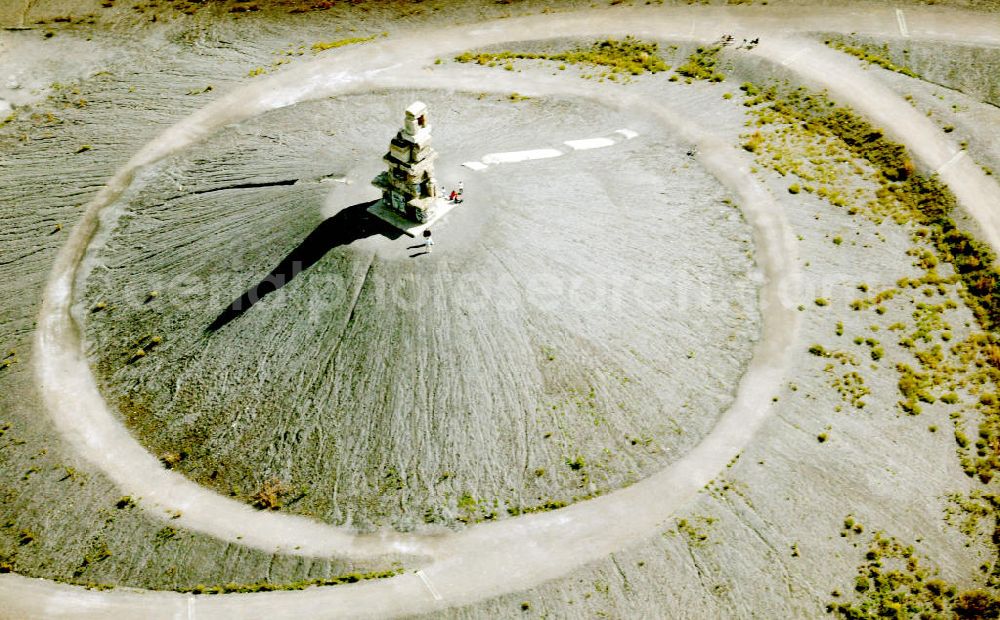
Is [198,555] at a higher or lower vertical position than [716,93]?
lower

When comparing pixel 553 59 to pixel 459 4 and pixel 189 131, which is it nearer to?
pixel 459 4

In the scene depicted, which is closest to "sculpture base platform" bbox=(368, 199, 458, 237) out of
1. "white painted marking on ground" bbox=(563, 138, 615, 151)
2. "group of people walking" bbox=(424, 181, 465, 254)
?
"group of people walking" bbox=(424, 181, 465, 254)

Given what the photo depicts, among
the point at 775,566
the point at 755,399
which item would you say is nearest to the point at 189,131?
the point at 755,399

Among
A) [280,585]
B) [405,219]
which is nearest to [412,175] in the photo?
[405,219]

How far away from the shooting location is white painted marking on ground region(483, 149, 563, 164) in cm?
7162

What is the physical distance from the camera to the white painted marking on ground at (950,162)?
244ft

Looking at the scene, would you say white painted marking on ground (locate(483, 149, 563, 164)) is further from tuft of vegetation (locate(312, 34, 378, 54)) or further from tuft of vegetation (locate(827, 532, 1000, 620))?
tuft of vegetation (locate(827, 532, 1000, 620))

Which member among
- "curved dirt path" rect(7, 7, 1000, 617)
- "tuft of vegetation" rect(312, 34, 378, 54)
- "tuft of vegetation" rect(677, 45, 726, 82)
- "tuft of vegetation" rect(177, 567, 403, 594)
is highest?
"tuft of vegetation" rect(312, 34, 378, 54)

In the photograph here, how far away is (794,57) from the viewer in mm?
88188

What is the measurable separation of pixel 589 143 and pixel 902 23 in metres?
49.8

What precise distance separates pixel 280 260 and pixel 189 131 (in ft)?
105

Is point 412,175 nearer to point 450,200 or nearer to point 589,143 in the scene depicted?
point 450,200

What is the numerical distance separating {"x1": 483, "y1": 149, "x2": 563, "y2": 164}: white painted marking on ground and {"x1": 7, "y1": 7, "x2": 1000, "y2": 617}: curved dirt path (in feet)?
47.5

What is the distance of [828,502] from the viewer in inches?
1980
